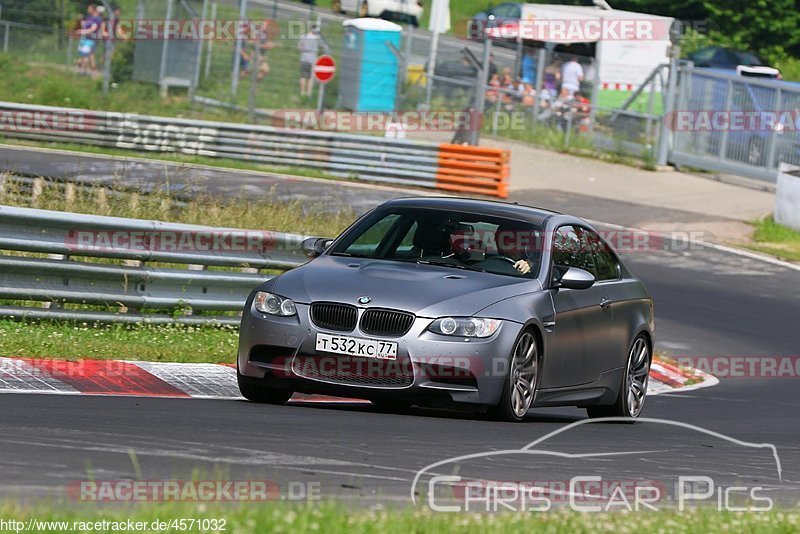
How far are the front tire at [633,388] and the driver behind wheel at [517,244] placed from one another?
1.48m

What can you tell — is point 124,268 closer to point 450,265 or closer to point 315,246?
point 315,246

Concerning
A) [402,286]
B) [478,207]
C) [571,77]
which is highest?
[571,77]

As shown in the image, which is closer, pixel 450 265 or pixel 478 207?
pixel 450 265

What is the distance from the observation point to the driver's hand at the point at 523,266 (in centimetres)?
991

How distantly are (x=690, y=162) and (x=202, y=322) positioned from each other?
847 inches

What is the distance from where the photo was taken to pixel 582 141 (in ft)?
113

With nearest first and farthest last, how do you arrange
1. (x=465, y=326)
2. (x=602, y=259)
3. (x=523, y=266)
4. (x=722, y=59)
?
(x=465, y=326) → (x=523, y=266) → (x=602, y=259) → (x=722, y=59)

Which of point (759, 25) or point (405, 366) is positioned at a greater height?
point (759, 25)

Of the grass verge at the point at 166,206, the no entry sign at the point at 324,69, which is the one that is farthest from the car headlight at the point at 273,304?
the no entry sign at the point at 324,69

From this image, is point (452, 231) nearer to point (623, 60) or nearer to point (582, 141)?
point (582, 141)

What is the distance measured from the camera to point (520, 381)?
368 inches

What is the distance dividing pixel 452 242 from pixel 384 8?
38411mm

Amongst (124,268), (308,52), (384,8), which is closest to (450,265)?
(124,268)

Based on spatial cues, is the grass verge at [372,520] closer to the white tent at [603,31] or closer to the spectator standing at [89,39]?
the spectator standing at [89,39]
